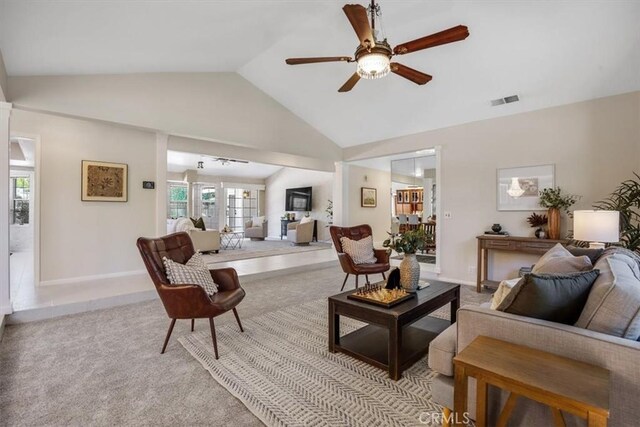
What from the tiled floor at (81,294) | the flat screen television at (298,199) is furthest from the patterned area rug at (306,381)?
the flat screen television at (298,199)

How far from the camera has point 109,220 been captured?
4621 millimetres

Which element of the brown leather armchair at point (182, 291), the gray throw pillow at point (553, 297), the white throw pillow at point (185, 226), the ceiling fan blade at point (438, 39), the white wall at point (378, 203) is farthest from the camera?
the white wall at point (378, 203)

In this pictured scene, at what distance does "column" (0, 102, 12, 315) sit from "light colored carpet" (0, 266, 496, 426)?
Answer: 309mm

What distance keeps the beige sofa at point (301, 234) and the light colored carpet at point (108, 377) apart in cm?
575

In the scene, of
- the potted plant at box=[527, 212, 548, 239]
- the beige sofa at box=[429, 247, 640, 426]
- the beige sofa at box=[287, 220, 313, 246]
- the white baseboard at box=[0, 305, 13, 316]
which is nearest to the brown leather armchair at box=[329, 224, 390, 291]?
the potted plant at box=[527, 212, 548, 239]

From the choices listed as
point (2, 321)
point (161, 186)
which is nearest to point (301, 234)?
point (161, 186)

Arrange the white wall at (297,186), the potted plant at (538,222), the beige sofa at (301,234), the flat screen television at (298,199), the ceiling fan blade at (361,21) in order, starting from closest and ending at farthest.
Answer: the ceiling fan blade at (361,21) → the potted plant at (538,222) → the beige sofa at (301,234) → the white wall at (297,186) → the flat screen television at (298,199)

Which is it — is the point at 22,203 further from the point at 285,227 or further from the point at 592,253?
the point at 592,253

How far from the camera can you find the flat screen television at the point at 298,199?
34.1 feet

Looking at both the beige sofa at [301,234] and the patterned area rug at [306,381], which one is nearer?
the patterned area rug at [306,381]

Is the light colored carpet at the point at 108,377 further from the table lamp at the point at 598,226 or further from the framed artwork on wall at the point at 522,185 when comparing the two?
the framed artwork on wall at the point at 522,185

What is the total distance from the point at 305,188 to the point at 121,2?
816cm

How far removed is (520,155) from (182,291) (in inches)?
179

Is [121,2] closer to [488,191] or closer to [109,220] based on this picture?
[109,220]
